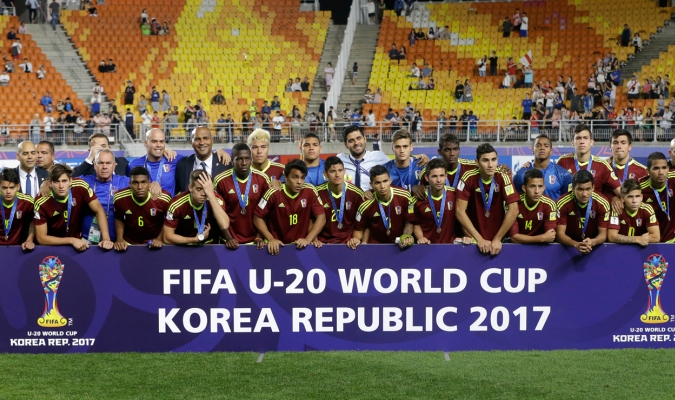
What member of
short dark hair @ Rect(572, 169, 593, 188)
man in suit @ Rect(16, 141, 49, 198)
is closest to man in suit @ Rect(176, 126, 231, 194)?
man in suit @ Rect(16, 141, 49, 198)

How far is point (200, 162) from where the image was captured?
9453 mm

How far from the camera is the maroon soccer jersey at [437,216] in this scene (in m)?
8.46

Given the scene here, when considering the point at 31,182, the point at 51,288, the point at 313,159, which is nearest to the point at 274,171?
the point at 313,159

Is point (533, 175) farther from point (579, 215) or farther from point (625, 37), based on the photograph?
point (625, 37)

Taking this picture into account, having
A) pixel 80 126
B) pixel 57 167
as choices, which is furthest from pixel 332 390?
pixel 80 126

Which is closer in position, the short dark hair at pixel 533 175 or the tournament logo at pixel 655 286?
the tournament logo at pixel 655 286

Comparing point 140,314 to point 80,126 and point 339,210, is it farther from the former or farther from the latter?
point 80,126

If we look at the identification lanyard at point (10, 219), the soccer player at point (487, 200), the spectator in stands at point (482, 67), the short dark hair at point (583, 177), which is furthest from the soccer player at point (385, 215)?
the spectator in stands at point (482, 67)

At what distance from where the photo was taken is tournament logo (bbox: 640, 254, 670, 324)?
26.7 feet

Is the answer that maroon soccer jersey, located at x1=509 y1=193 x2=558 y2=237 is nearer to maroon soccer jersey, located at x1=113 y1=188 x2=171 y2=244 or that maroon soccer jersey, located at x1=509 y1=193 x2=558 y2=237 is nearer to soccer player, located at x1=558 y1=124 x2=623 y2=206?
soccer player, located at x1=558 y1=124 x2=623 y2=206

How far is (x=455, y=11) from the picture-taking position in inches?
1271

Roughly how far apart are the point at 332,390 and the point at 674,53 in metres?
24.5

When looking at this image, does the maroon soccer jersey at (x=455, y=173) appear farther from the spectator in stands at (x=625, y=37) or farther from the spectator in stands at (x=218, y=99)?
the spectator in stands at (x=625, y=37)

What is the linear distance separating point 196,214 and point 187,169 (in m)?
1.31
